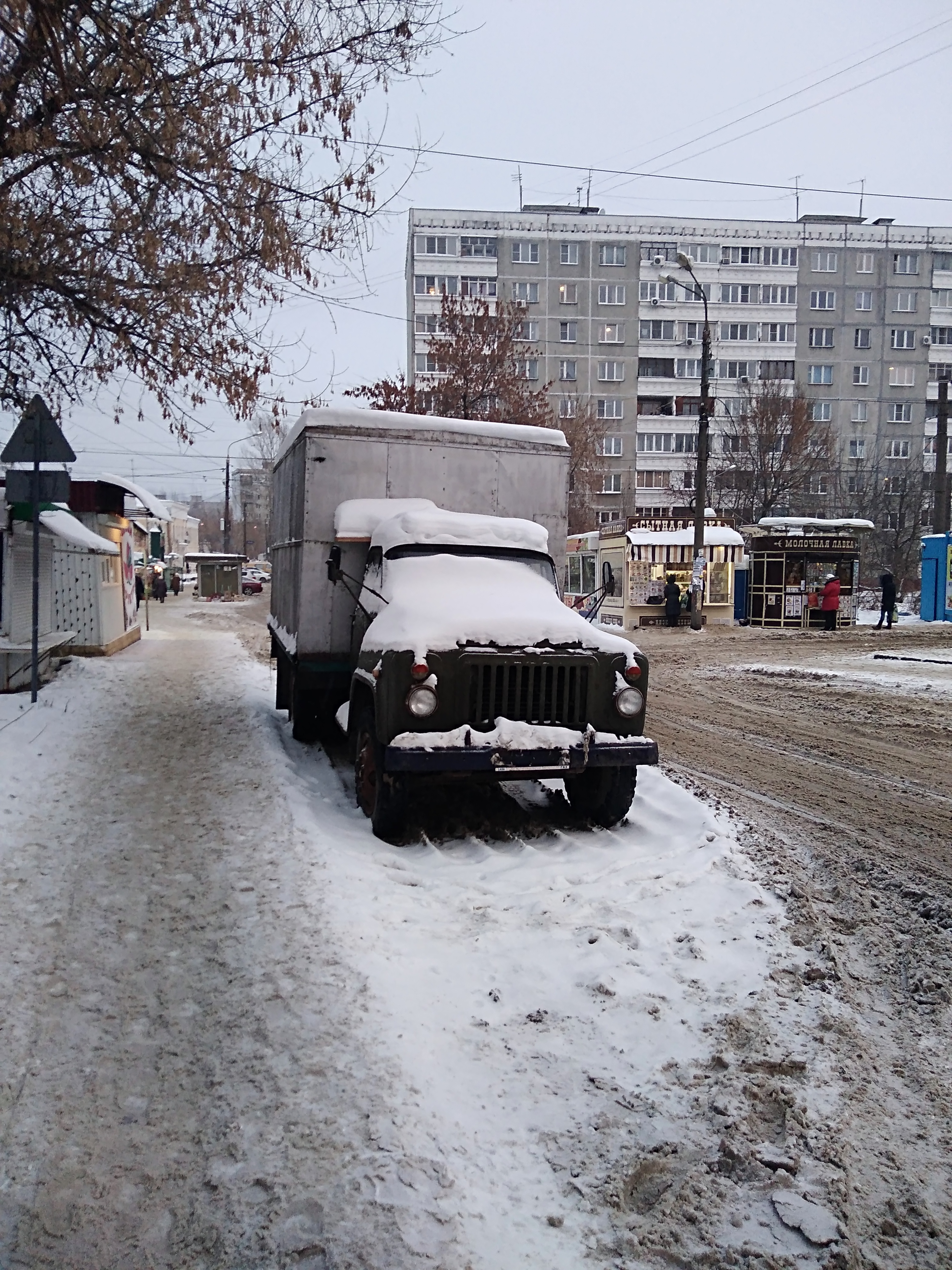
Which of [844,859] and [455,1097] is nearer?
[455,1097]

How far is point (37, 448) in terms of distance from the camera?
9625 millimetres

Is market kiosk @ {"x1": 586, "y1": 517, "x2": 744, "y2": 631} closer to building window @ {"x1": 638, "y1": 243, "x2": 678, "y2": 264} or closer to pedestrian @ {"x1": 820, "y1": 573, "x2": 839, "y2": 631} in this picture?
pedestrian @ {"x1": 820, "y1": 573, "x2": 839, "y2": 631}

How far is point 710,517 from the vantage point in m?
35.3

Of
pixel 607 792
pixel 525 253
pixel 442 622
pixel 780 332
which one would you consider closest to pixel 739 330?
pixel 780 332

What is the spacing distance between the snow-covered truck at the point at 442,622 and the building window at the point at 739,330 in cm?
5620

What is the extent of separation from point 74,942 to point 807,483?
146 ft

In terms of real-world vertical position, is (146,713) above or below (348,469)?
below

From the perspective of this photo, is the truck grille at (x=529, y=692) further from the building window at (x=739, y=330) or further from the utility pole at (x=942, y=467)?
the building window at (x=739, y=330)

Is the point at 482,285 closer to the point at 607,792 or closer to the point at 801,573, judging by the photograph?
the point at 801,573

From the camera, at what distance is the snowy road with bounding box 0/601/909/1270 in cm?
262

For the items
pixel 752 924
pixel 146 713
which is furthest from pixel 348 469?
pixel 752 924

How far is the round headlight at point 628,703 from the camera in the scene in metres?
6.14

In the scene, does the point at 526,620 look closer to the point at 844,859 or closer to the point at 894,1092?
the point at 844,859

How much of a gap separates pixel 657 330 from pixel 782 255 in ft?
30.2
